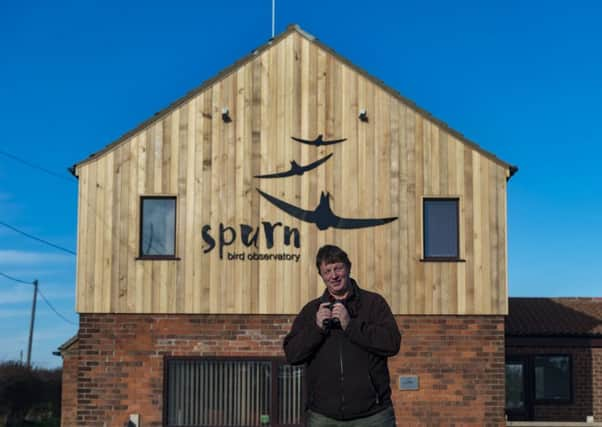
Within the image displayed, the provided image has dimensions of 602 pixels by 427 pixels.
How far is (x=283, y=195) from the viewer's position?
17359 mm

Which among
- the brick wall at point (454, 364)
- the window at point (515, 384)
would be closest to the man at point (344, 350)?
the brick wall at point (454, 364)

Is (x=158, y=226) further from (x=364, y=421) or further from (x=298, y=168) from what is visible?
(x=364, y=421)

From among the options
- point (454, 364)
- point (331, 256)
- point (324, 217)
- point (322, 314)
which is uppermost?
point (324, 217)

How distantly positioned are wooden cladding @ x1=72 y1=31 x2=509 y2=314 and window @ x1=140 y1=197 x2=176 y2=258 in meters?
0.15

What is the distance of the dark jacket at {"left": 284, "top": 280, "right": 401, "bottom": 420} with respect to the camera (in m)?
5.72

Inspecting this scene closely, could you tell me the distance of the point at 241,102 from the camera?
17594 mm

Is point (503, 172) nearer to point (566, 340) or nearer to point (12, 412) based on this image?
point (566, 340)

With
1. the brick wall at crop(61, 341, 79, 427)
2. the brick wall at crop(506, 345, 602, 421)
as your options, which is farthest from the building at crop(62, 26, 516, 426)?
the brick wall at crop(506, 345, 602, 421)

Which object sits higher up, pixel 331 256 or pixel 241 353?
pixel 331 256

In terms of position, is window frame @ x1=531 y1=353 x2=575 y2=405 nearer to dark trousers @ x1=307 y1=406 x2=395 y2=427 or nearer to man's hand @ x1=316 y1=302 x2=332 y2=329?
dark trousers @ x1=307 y1=406 x2=395 y2=427

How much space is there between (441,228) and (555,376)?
8.71 m

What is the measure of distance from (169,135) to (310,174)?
2.55 m

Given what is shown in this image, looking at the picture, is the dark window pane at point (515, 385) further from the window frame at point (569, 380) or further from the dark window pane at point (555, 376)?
the dark window pane at point (555, 376)

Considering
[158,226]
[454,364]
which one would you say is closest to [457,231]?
[454,364]
